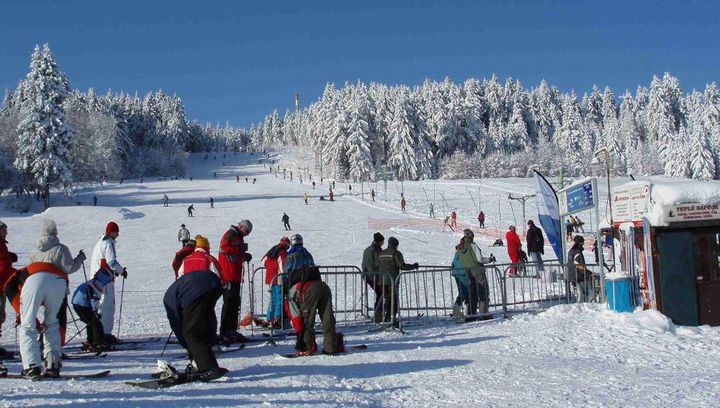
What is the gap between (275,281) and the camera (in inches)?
396

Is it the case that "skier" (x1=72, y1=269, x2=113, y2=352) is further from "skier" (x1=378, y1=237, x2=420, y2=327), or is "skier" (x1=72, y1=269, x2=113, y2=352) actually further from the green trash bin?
the green trash bin

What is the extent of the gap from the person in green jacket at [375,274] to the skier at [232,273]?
230 cm

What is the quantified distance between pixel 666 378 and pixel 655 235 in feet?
13.2

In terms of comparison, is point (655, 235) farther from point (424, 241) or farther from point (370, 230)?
point (370, 230)

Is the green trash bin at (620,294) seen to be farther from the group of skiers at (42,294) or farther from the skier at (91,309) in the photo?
the group of skiers at (42,294)

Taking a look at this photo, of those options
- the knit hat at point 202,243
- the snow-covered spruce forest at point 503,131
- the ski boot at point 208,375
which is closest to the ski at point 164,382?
the ski boot at point 208,375

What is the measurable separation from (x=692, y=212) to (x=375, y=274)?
5.17 metres

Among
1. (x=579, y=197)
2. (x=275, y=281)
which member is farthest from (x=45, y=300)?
(x=579, y=197)

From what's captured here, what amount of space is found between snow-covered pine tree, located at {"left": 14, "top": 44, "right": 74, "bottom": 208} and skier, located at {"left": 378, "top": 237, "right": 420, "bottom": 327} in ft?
159

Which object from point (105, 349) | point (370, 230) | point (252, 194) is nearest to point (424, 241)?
point (370, 230)

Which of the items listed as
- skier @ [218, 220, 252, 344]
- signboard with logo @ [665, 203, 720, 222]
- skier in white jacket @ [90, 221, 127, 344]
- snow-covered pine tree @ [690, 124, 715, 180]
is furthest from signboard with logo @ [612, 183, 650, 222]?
snow-covered pine tree @ [690, 124, 715, 180]

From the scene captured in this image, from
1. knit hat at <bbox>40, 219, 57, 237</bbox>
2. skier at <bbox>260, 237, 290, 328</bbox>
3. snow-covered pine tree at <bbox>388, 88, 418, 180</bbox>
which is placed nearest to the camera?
knit hat at <bbox>40, 219, 57, 237</bbox>

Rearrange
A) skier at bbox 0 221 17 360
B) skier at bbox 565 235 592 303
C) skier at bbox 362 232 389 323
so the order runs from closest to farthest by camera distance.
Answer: skier at bbox 0 221 17 360 → skier at bbox 362 232 389 323 → skier at bbox 565 235 592 303

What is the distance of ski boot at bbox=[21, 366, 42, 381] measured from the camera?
6.00m
